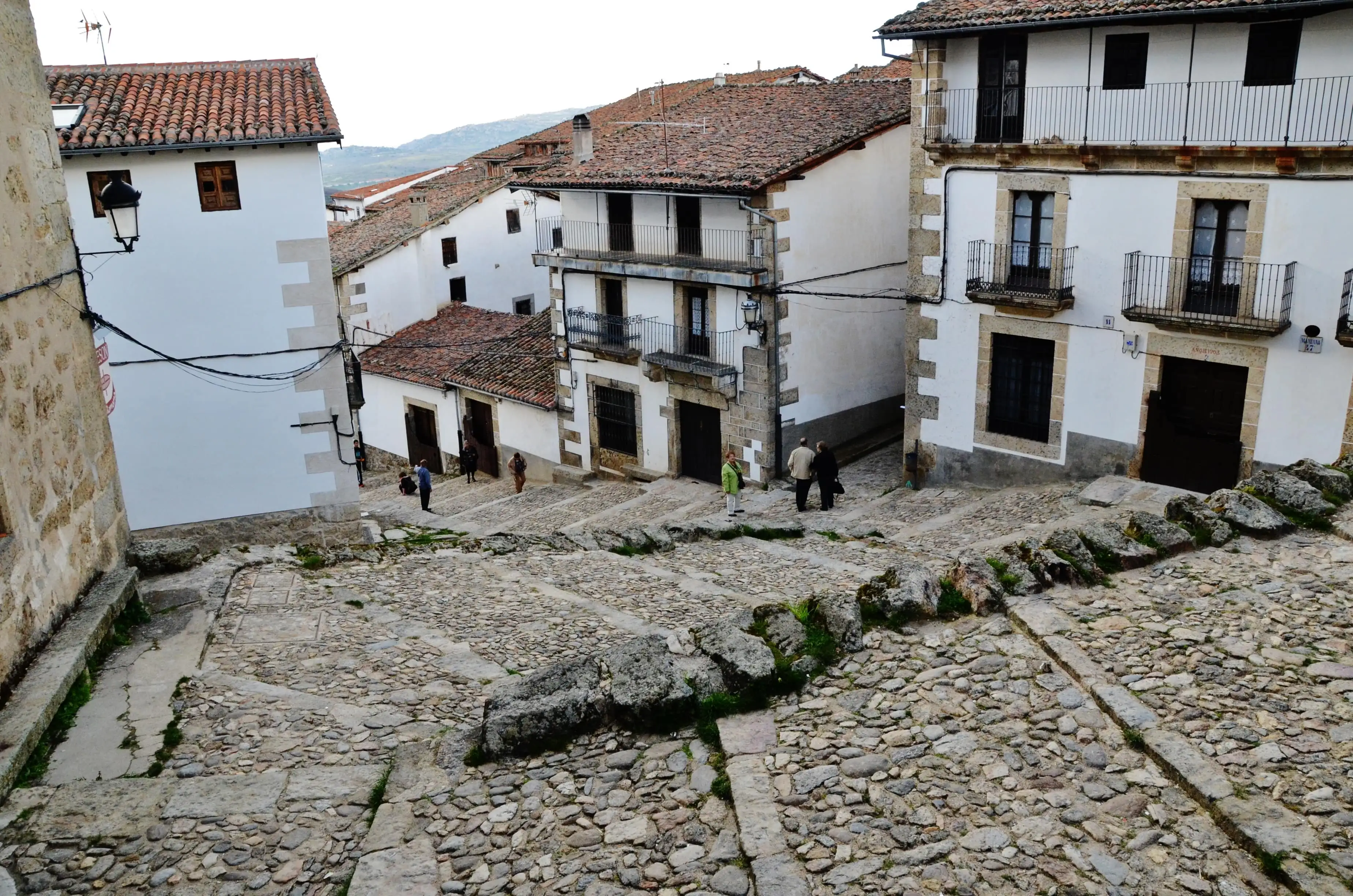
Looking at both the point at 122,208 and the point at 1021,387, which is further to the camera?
the point at 1021,387

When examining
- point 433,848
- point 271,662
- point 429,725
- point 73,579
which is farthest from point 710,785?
point 73,579

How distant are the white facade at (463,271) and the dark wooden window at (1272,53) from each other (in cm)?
1861

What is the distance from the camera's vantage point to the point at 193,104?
47.4 ft

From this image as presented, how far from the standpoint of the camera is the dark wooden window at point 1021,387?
16.5 m

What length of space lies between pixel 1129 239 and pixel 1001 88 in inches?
121

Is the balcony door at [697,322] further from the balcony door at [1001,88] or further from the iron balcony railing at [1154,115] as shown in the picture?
the balcony door at [1001,88]

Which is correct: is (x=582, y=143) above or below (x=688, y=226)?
above

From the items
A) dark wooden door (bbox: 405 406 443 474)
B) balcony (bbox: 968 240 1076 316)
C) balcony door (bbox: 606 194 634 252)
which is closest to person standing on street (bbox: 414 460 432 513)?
dark wooden door (bbox: 405 406 443 474)

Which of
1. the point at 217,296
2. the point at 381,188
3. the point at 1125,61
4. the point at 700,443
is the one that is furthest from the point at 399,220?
the point at 1125,61

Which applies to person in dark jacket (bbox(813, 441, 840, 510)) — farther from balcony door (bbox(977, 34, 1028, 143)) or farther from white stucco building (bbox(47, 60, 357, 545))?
white stucco building (bbox(47, 60, 357, 545))

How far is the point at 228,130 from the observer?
13.5 metres

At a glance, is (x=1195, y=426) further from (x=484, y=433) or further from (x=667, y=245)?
(x=484, y=433)

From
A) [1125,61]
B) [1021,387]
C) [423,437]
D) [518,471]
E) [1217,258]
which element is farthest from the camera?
[423,437]

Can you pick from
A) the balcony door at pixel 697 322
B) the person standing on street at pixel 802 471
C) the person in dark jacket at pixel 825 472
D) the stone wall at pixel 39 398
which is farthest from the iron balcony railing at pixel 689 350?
the stone wall at pixel 39 398
